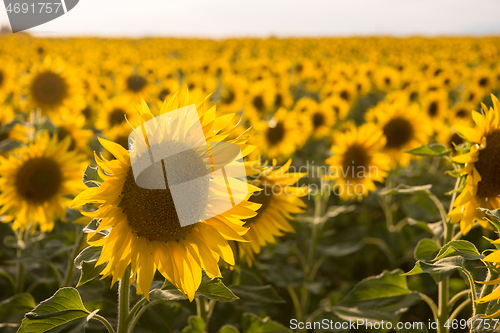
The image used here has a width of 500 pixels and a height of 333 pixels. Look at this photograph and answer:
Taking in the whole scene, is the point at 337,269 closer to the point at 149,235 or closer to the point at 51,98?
the point at 149,235

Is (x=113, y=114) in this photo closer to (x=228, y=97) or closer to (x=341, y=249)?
(x=228, y=97)

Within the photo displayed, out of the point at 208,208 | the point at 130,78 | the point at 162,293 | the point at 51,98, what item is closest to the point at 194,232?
the point at 208,208

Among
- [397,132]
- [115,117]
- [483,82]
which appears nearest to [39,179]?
[115,117]

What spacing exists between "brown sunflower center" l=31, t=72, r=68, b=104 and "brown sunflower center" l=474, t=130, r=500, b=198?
176 inches

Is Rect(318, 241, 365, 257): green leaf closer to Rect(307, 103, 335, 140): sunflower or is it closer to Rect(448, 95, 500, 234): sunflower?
Rect(448, 95, 500, 234): sunflower

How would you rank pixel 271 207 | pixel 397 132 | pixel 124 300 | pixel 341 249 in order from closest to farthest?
pixel 124 300 < pixel 271 207 < pixel 341 249 < pixel 397 132

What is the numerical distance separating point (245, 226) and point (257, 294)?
39 cm

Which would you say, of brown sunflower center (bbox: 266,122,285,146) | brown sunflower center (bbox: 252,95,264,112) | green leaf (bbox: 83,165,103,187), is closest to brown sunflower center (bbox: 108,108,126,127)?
brown sunflower center (bbox: 266,122,285,146)

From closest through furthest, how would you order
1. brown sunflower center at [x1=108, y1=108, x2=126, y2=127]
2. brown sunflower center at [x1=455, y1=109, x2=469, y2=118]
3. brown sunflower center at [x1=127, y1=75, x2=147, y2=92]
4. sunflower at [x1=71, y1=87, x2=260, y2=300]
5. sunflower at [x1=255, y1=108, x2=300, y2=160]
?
sunflower at [x1=71, y1=87, x2=260, y2=300] → brown sunflower center at [x1=108, y1=108, x2=126, y2=127] → sunflower at [x1=255, y1=108, x2=300, y2=160] → brown sunflower center at [x1=455, y1=109, x2=469, y2=118] → brown sunflower center at [x1=127, y1=75, x2=147, y2=92]

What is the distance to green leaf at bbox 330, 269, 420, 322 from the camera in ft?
6.73

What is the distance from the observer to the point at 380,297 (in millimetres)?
2102

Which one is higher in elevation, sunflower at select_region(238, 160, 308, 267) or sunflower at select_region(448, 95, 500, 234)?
sunflower at select_region(448, 95, 500, 234)

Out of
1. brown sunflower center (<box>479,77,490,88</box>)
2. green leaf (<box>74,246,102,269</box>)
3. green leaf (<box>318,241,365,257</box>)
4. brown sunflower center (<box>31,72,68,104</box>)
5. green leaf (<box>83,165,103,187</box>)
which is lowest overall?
green leaf (<box>318,241,365,257</box>)

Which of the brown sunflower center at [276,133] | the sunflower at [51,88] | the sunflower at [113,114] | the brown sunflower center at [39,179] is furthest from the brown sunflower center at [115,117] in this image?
the brown sunflower center at [39,179]
